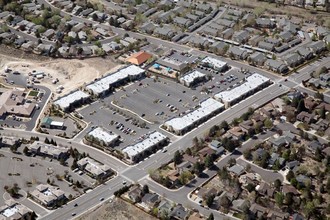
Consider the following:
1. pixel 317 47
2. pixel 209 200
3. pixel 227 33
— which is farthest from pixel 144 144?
pixel 317 47

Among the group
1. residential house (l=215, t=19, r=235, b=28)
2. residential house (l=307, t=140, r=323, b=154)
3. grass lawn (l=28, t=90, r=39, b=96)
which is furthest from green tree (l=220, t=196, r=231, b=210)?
residential house (l=215, t=19, r=235, b=28)

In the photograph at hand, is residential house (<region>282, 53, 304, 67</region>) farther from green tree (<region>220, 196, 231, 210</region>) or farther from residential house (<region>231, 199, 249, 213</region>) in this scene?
green tree (<region>220, 196, 231, 210</region>)

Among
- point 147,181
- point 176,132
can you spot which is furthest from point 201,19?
point 147,181

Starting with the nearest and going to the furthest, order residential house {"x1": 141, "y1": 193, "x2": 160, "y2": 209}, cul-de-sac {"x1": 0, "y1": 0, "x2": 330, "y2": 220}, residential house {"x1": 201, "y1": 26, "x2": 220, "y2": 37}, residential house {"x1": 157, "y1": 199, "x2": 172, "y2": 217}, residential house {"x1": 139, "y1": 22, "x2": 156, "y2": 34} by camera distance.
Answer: residential house {"x1": 157, "y1": 199, "x2": 172, "y2": 217}
residential house {"x1": 141, "y1": 193, "x2": 160, "y2": 209}
cul-de-sac {"x1": 0, "y1": 0, "x2": 330, "y2": 220}
residential house {"x1": 201, "y1": 26, "x2": 220, "y2": 37}
residential house {"x1": 139, "y1": 22, "x2": 156, "y2": 34}

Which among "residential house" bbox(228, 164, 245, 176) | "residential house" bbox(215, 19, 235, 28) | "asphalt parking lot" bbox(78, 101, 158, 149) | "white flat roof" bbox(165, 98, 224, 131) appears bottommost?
"asphalt parking lot" bbox(78, 101, 158, 149)

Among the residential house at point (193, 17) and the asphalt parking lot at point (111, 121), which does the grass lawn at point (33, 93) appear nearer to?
the asphalt parking lot at point (111, 121)

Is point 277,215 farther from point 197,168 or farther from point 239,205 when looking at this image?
point 197,168
